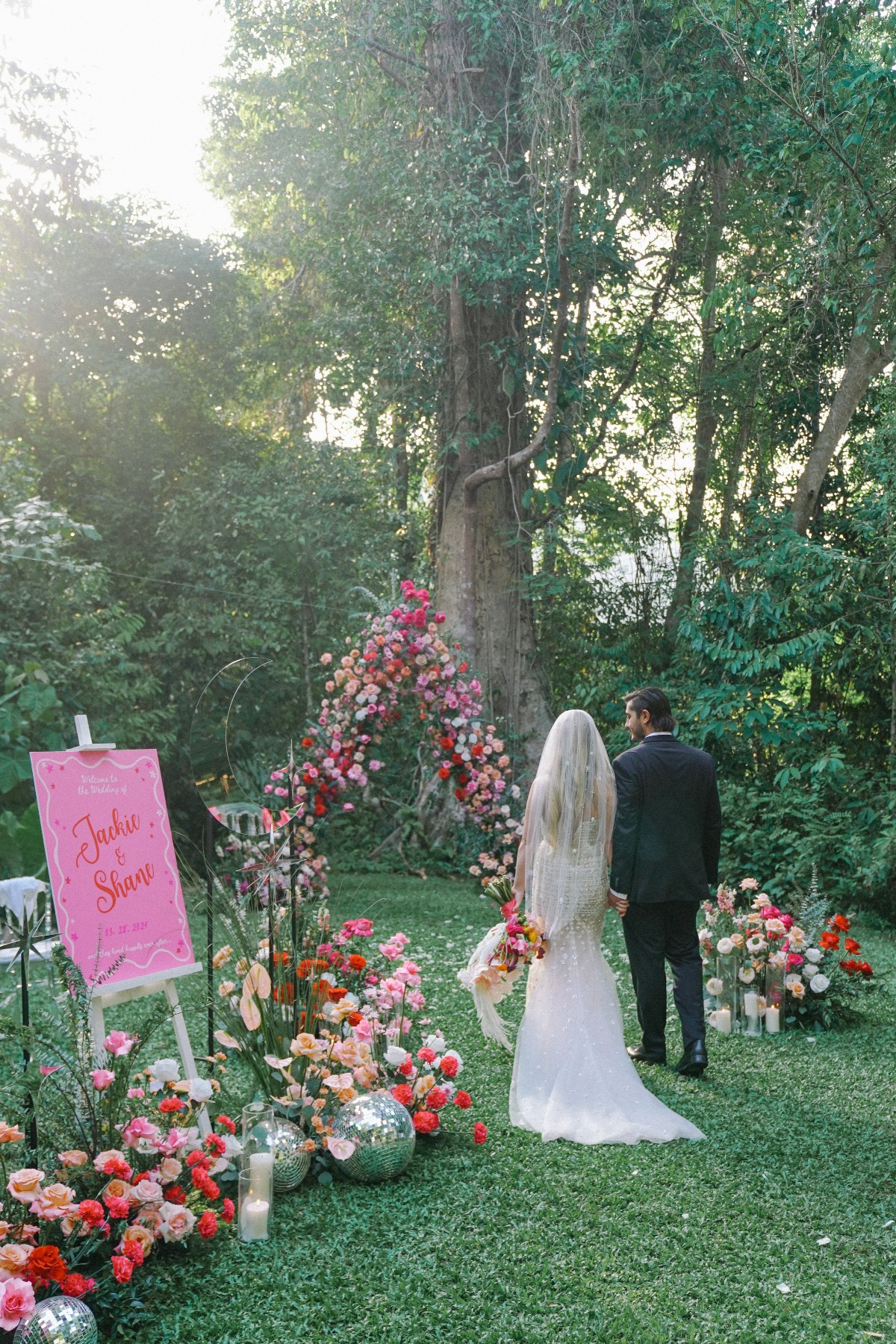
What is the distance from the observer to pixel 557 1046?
14.8 feet

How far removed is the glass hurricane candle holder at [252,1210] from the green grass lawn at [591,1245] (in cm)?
5

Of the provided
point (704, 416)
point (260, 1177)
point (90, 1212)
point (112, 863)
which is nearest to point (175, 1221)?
point (90, 1212)

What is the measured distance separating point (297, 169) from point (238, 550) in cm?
507

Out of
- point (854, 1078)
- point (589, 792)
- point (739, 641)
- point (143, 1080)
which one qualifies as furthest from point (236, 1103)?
point (739, 641)

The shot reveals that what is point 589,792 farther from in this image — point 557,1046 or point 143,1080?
point 143,1080

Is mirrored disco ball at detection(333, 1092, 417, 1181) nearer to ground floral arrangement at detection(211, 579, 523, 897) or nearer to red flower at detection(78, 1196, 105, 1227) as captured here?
red flower at detection(78, 1196, 105, 1227)

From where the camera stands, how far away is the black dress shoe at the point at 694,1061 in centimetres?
486

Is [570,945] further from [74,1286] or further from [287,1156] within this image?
[74,1286]

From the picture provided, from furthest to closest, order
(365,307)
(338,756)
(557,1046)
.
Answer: (365,307) < (338,756) < (557,1046)

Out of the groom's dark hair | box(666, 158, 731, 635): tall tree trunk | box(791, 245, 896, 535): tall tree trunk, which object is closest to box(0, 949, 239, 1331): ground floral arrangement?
the groom's dark hair

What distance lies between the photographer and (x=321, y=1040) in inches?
152

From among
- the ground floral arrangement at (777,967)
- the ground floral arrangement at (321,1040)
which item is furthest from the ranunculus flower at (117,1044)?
the ground floral arrangement at (777,967)

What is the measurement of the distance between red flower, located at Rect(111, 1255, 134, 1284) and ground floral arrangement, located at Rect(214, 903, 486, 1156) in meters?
0.96

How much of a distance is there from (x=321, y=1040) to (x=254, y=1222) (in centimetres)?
72
